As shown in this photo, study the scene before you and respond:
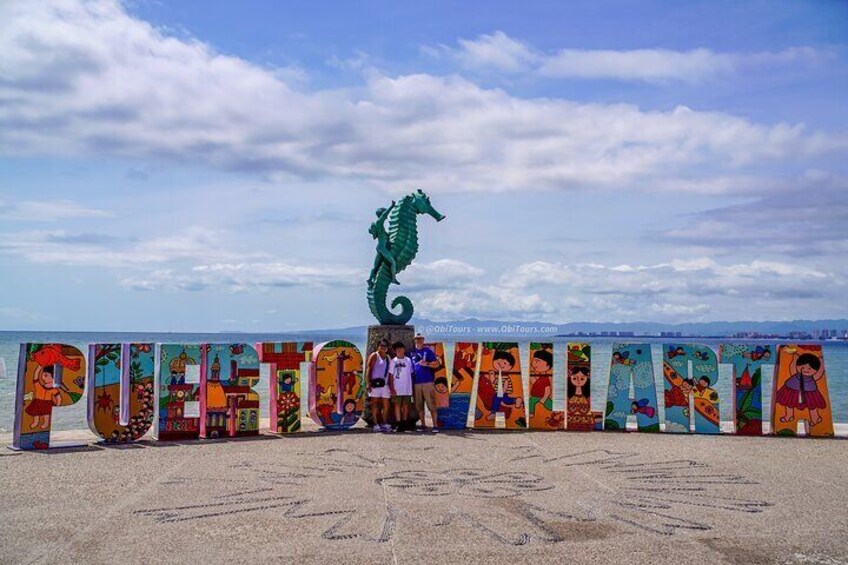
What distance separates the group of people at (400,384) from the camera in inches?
548

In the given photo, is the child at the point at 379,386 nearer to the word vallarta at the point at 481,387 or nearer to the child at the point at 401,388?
the child at the point at 401,388

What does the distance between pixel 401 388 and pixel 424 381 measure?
45 cm

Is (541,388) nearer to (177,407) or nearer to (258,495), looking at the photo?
(177,407)

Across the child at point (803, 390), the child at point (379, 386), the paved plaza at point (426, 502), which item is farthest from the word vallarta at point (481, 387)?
the paved plaza at point (426, 502)

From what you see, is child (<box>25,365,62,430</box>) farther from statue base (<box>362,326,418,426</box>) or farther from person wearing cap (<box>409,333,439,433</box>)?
person wearing cap (<box>409,333,439,433</box>)

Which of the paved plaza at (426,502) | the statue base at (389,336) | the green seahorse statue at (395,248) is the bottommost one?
the paved plaza at (426,502)

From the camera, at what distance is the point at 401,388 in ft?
45.6

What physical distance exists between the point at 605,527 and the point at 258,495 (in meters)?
3.40

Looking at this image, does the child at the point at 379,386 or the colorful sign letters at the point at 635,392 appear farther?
the colorful sign letters at the point at 635,392

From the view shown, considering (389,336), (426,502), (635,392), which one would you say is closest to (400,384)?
(389,336)

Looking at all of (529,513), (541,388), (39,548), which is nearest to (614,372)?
(541,388)

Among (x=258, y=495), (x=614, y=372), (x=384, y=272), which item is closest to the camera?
(x=258, y=495)

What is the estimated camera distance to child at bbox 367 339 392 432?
1393 cm

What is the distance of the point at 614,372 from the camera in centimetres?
1430
